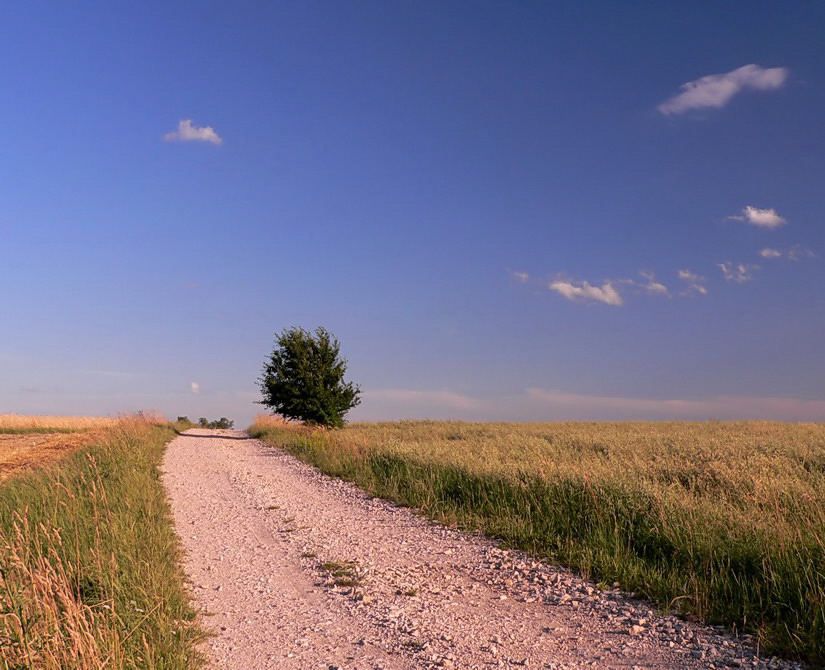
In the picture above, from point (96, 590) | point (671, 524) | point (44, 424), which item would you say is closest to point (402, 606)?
point (96, 590)

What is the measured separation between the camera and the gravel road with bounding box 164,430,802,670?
5594 millimetres

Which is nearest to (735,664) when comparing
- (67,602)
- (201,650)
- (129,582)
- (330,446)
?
(201,650)

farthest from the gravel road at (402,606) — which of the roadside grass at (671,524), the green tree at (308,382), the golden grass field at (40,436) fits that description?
the green tree at (308,382)

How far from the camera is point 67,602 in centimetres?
452

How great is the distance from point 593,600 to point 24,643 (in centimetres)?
558

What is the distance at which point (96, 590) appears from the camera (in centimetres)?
671

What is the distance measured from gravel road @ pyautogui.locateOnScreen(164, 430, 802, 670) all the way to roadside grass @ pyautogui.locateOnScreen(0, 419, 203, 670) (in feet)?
1.51

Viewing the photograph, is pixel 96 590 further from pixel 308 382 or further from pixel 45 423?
pixel 45 423

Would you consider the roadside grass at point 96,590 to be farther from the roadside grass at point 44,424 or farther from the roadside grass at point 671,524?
the roadside grass at point 44,424

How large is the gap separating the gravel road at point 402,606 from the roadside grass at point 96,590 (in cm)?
46

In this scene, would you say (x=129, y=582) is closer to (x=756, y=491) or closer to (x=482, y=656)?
(x=482, y=656)

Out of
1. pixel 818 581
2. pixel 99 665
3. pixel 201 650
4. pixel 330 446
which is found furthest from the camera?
pixel 330 446

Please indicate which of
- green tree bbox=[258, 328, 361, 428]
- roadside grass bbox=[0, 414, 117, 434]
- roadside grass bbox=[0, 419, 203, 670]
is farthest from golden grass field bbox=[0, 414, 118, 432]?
roadside grass bbox=[0, 419, 203, 670]

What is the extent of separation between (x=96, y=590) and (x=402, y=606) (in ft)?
11.0
